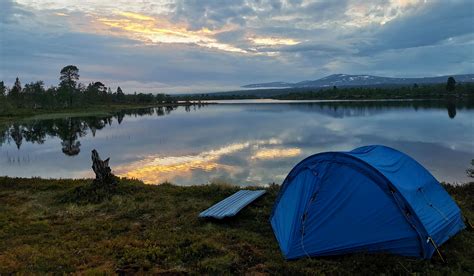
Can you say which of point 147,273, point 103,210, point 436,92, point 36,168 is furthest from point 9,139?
point 436,92

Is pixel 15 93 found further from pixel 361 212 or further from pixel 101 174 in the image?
pixel 361 212

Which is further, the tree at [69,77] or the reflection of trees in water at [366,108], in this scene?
the tree at [69,77]

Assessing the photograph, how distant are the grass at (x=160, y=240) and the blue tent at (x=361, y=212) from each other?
279mm

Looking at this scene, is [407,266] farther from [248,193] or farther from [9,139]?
[9,139]

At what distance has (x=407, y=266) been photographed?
6832 millimetres

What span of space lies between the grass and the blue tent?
28 centimetres

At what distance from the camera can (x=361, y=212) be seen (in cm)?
756

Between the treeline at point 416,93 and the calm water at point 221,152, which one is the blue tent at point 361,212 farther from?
the treeline at point 416,93

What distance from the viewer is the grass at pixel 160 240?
7070 mm

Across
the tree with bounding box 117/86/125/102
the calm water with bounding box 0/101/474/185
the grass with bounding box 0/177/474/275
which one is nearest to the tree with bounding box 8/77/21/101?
the tree with bounding box 117/86/125/102

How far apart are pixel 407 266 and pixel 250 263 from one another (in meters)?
2.95

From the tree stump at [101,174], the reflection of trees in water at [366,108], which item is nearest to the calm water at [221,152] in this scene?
the tree stump at [101,174]

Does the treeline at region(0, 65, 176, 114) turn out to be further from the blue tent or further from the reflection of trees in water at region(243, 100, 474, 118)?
the blue tent

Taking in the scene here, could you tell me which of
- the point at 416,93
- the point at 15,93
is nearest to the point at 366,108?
the point at 416,93
